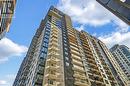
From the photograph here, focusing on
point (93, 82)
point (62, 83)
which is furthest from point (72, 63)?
point (62, 83)

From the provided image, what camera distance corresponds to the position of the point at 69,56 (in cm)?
6128

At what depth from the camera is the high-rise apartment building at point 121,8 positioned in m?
11.9

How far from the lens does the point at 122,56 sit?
422ft

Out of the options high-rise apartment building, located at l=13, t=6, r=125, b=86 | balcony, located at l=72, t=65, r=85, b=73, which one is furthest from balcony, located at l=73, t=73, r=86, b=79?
balcony, located at l=72, t=65, r=85, b=73

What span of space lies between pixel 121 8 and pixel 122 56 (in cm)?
12132

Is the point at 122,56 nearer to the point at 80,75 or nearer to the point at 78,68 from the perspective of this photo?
the point at 78,68

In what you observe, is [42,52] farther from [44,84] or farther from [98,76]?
[98,76]

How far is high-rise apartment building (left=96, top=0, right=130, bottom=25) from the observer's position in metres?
11.9

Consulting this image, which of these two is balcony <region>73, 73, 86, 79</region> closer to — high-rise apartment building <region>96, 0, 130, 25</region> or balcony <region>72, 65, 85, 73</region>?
balcony <region>72, 65, 85, 73</region>

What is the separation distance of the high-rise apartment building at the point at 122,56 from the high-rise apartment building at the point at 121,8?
4183 inches

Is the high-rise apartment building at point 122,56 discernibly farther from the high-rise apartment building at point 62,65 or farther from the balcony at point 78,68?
the balcony at point 78,68

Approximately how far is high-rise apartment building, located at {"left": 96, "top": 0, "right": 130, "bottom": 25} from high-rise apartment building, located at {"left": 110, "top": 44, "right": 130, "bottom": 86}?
106 m

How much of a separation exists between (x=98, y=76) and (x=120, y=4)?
2100 inches

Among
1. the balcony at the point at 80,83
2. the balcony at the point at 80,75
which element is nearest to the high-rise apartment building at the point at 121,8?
the balcony at the point at 80,83
